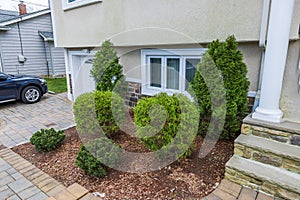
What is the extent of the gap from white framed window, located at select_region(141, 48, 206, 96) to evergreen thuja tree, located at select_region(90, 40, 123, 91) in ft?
2.31

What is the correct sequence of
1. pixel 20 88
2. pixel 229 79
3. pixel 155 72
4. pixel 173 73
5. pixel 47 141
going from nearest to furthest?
1. pixel 229 79
2. pixel 47 141
3. pixel 173 73
4. pixel 155 72
5. pixel 20 88

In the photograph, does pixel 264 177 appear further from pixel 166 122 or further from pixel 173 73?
pixel 173 73

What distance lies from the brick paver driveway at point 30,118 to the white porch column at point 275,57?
4281mm

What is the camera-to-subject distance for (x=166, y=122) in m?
2.46

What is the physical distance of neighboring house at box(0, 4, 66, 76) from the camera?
442 inches

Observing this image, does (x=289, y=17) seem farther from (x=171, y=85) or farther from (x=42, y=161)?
(x=42, y=161)

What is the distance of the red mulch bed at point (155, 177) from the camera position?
225 centimetres

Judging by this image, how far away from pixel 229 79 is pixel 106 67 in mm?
2867

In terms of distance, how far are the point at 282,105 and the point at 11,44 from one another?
44.8 feet

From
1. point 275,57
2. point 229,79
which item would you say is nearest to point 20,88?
point 229,79

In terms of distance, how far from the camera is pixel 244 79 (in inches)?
121

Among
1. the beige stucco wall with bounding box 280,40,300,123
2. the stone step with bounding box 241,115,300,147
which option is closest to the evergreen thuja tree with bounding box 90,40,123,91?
the stone step with bounding box 241,115,300,147

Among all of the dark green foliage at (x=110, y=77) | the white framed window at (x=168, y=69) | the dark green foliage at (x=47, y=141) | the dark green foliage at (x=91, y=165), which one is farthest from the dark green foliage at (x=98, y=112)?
the white framed window at (x=168, y=69)

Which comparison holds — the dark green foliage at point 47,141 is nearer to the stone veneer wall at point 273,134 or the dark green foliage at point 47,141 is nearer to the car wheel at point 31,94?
the stone veneer wall at point 273,134
